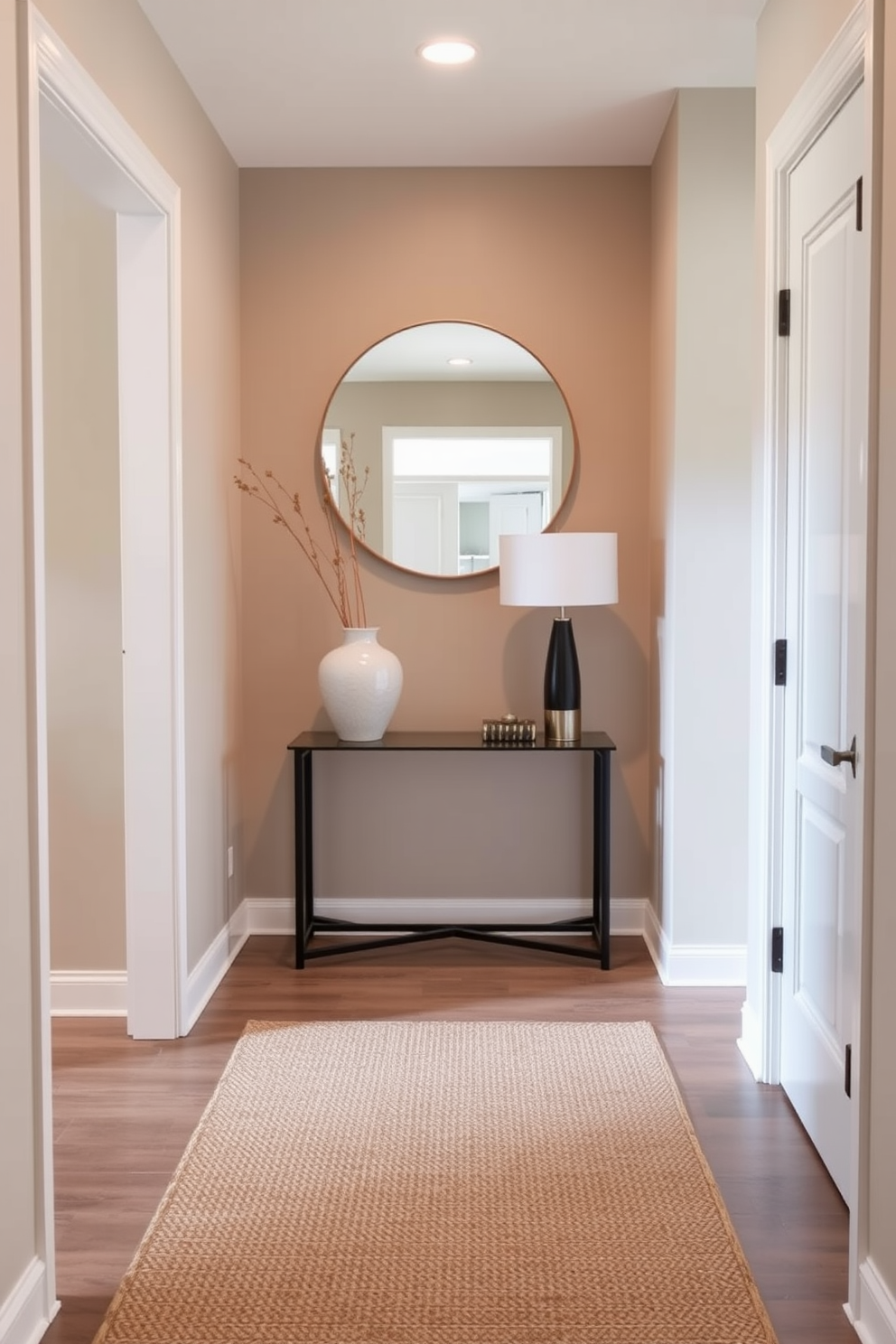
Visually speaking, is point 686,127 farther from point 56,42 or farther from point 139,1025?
point 139,1025

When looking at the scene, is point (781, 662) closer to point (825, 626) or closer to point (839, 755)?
point (825, 626)

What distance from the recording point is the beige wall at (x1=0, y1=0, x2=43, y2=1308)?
201cm

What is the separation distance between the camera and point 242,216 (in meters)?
4.34

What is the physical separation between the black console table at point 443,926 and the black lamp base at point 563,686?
59mm

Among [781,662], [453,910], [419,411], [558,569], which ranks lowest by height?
[453,910]

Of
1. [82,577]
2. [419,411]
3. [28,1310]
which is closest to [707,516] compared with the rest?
[419,411]

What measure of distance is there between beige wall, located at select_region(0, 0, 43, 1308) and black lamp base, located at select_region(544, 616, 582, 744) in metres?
2.25

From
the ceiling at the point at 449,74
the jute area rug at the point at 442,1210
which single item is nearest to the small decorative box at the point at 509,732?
the jute area rug at the point at 442,1210

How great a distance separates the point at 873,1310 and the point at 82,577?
2604 millimetres

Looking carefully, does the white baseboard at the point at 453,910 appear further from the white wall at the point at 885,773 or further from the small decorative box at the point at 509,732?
the white wall at the point at 885,773

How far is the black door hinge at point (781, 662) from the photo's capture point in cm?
298

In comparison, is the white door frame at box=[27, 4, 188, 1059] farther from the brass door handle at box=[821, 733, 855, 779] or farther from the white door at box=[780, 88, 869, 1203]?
the brass door handle at box=[821, 733, 855, 779]

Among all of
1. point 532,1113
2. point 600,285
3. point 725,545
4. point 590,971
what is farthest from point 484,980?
point 600,285

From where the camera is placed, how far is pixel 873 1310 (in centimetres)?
203
